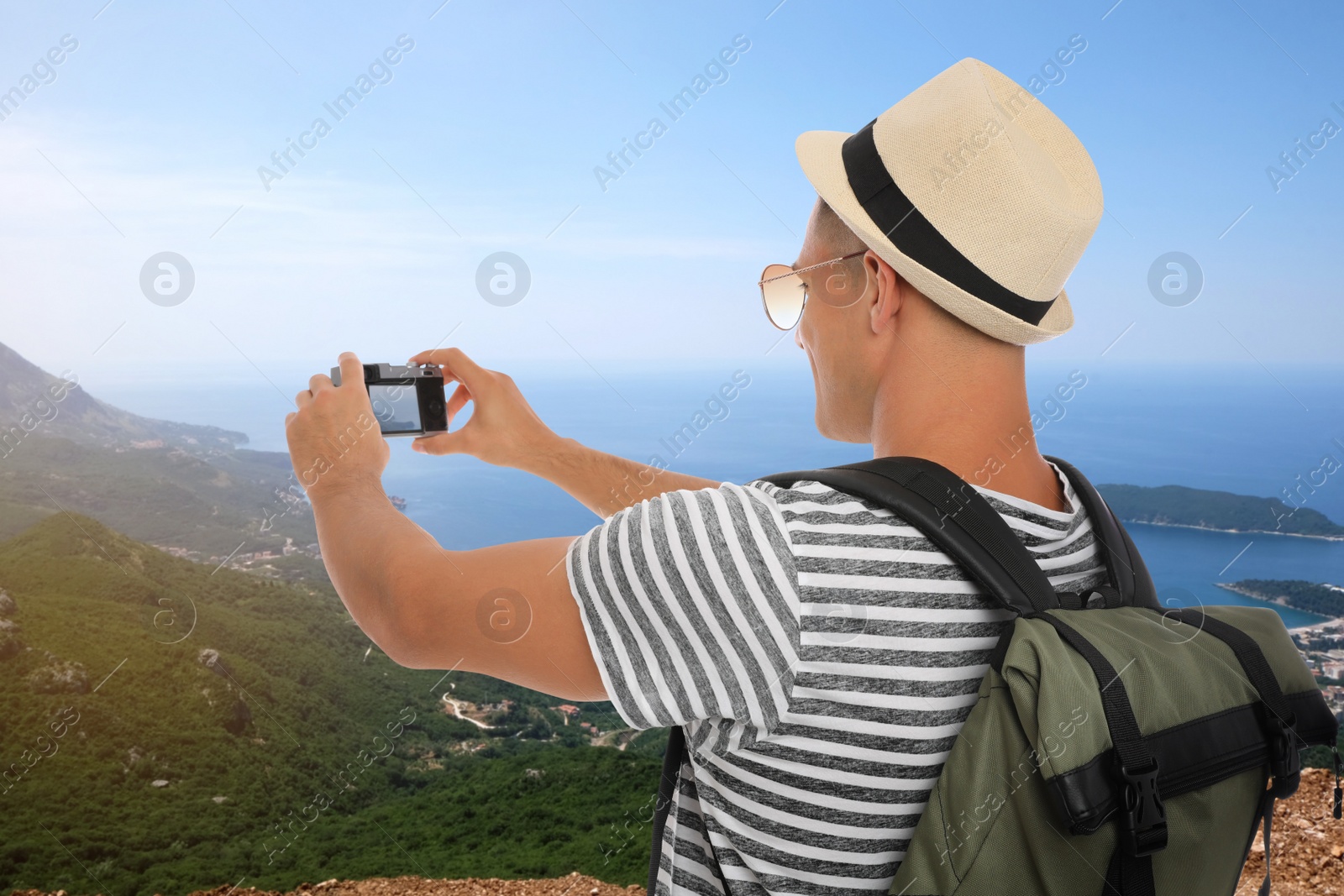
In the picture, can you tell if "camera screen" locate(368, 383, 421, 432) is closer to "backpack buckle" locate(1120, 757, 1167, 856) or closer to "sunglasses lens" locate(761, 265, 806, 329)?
"sunglasses lens" locate(761, 265, 806, 329)

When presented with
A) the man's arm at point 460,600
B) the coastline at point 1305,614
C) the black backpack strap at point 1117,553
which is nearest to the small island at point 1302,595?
the coastline at point 1305,614

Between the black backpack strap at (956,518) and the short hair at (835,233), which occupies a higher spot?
the short hair at (835,233)

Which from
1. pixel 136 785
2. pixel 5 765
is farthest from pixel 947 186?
pixel 5 765

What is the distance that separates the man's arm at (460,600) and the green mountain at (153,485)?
7161 millimetres

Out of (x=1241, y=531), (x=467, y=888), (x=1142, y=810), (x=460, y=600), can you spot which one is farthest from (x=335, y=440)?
(x=1241, y=531)

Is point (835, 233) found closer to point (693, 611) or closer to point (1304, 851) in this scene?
point (693, 611)

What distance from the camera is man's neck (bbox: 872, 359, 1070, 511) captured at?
97cm

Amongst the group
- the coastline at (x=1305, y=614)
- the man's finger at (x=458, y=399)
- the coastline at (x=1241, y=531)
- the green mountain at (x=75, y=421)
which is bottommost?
the coastline at (x=1305, y=614)

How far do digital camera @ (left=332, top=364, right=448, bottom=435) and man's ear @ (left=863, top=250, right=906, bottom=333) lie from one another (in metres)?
0.71

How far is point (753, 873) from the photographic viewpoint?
3.00 feet

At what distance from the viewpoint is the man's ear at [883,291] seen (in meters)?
1.01

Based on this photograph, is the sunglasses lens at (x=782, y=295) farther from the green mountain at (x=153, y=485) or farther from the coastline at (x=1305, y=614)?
the green mountain at (x=153, y=485)

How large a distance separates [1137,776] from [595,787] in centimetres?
475

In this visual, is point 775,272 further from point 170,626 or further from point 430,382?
point 170,626
